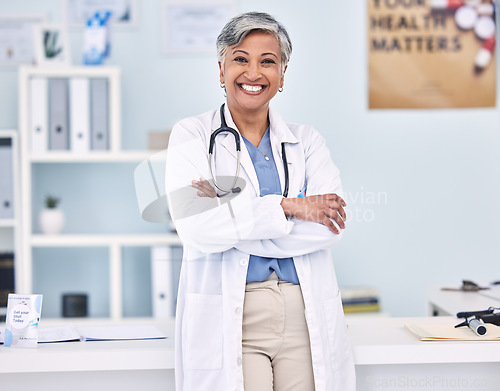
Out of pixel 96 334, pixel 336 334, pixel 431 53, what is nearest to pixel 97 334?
pixel 96 334

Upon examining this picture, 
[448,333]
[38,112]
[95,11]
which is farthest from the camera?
[95,11]

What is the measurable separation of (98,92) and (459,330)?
201 centimetres

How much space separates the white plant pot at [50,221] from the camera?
295cm

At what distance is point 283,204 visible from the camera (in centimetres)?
137

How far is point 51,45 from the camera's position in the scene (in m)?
2.96

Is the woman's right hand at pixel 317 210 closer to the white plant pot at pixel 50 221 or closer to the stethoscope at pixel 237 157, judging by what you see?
the stethoscope at pixel 237 157

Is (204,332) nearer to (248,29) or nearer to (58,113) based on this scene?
(248,29)

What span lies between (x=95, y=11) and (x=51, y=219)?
3.58 feet

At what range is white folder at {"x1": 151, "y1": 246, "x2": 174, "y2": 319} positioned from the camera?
2.94m

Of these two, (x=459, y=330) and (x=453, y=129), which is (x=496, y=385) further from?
(x=453, y=129)

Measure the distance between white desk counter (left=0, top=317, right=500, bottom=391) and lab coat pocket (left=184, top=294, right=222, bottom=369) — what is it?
0.13 metres

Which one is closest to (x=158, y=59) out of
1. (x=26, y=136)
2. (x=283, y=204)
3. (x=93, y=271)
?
(x=26, y=136)

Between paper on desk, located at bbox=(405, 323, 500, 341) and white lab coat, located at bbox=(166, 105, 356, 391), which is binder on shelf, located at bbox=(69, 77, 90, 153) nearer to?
white lab coat, located at bbox=(166, 105, 356, 391)

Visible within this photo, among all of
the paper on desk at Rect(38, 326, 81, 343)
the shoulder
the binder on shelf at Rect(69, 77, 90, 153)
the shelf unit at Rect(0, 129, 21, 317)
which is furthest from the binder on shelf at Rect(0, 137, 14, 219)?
the shoulder
